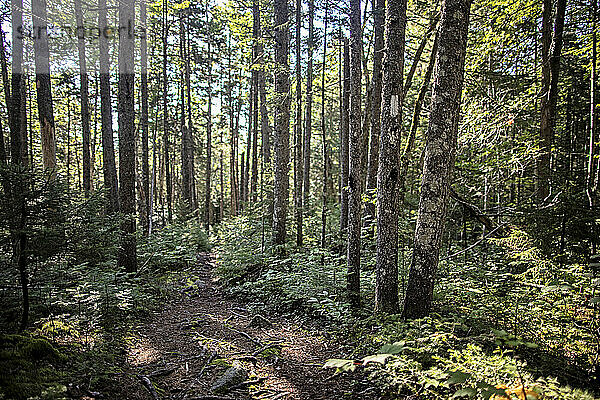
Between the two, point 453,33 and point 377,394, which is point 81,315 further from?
point 453,33

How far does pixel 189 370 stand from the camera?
17.4ft

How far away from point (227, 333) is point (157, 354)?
1521 mm

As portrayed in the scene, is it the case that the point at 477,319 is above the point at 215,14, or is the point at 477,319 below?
below

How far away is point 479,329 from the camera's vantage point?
496 cm

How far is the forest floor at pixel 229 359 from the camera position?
4574 millimetres

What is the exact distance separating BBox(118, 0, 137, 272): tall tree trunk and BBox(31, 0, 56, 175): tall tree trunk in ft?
5.76

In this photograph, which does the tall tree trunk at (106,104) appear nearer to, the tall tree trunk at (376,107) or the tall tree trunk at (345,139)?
the tall tree trunk at (345,139)

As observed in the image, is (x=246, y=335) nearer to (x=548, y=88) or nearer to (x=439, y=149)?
(x=439, y=149)

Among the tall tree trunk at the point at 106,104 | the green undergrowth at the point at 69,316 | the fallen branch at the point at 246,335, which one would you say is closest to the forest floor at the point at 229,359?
Result: the fallen branch at the point at 246,335

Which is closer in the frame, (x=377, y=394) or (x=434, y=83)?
(x=377, y=394)

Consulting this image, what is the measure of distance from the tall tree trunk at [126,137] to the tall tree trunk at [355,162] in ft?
20.0

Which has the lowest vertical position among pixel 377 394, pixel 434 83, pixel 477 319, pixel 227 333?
pixel 227 333

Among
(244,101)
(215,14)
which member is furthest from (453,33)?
(244,101)

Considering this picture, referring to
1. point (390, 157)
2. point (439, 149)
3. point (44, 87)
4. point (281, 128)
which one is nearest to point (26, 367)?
point (390, 157)
